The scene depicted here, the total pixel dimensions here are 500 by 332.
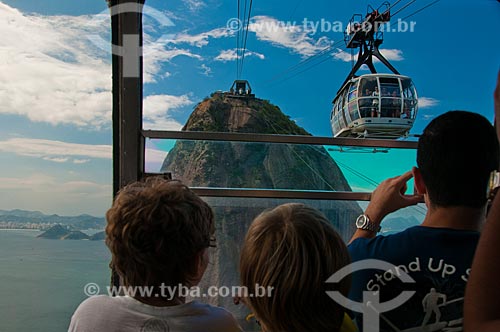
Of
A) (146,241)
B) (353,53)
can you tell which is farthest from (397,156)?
(146,241)

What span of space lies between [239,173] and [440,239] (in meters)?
1.49

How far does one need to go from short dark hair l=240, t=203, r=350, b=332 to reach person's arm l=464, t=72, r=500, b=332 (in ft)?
1.12

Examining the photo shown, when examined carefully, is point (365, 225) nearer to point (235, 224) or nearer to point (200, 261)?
point (200, 261)

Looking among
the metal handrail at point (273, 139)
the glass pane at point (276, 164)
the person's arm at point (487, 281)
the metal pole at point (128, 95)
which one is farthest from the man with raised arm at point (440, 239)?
the metal pole at point (128, 95)

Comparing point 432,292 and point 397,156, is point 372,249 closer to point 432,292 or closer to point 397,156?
point 432,292

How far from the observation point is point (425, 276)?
1.13 m

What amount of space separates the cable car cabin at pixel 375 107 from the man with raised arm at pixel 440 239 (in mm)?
1749

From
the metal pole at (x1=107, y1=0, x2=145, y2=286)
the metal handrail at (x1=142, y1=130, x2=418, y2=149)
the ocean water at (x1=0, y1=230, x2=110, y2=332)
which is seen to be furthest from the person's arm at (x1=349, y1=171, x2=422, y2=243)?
the ocean water at (x1=0, y1=230, x2=110, y2=332)

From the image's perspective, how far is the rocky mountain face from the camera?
245 centimetres

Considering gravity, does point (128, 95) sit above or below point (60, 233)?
above

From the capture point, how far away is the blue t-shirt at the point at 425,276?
1.11 metres

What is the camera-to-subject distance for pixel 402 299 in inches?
45.7

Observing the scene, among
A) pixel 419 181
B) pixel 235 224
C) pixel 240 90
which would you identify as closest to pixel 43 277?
pixel 235 224

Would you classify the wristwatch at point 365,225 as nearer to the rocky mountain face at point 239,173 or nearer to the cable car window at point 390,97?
the rocky mountain face at point 239,173
